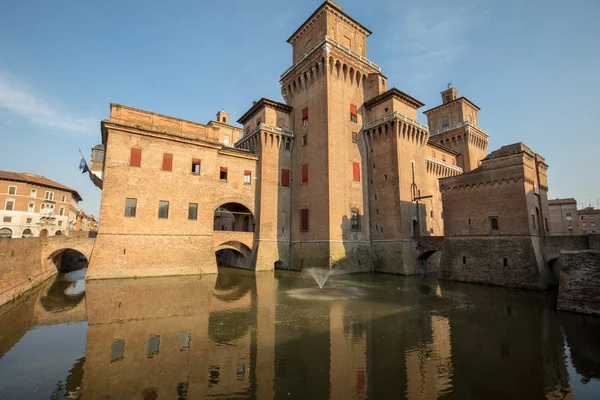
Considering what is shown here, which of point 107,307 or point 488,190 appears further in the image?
point 488,190

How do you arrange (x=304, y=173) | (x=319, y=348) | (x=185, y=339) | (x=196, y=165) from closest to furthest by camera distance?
(x=319, y=348) → (x=185, y=339) → (x=196, y=165) → (x=304, y=173)

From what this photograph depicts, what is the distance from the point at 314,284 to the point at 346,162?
13.2 meters

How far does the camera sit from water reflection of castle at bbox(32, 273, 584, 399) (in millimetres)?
6332

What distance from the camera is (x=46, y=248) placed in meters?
20.1

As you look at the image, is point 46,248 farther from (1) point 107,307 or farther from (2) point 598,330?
(2) point 598,330

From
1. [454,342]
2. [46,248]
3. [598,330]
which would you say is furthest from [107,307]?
[598,330]

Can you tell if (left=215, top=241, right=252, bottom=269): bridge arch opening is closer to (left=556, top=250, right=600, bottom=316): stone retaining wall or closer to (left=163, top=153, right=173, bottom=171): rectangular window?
(left=163, top=153, right=173, bottom=171): rectangular window

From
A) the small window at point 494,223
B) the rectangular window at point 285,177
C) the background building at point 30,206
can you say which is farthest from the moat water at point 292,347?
the background building at point 30,206

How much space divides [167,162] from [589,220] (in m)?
81.4

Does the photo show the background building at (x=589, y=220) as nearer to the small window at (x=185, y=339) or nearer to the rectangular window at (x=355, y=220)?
the rectangular window at (x=355, y=220)

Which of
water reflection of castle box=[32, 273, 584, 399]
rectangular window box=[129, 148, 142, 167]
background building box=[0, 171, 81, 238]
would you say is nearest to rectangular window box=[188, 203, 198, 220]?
rectangular window box=[129, 148, 142, 167]

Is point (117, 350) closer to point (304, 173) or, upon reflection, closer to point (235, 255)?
point (304, 173)

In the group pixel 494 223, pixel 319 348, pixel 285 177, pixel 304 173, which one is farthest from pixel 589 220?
pixel 319 348

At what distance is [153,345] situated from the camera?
8.77 meters
